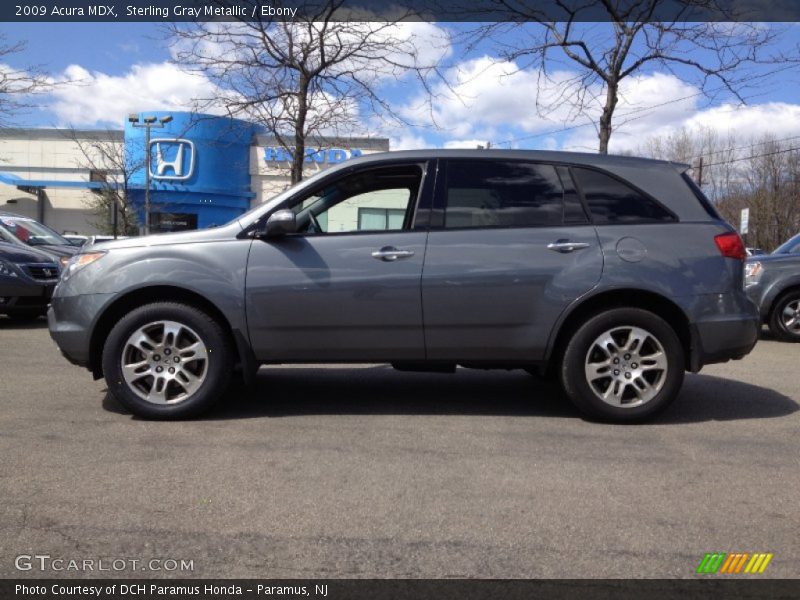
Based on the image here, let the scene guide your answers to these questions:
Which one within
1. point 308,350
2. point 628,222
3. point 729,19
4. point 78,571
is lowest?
point 78,571

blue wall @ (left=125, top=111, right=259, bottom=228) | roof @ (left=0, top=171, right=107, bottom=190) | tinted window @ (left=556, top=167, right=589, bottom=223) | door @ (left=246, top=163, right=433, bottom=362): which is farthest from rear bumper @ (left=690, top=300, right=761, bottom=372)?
roof @ (left=0, top=171, right=107, bottom=190)

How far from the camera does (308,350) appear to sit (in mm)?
4891

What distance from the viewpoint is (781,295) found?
9797 mm

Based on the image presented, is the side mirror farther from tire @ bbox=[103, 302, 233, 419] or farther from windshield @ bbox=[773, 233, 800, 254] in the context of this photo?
windshield @ bbox=[773, 233, 800, 254]

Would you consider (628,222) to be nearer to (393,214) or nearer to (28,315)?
(393,214)

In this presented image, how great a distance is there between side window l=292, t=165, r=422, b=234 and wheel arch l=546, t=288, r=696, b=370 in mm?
1296

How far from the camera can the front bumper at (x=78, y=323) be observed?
4848mm

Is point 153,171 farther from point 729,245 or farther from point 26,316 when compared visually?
point 729,245

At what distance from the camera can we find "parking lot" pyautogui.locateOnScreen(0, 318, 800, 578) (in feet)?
9.73

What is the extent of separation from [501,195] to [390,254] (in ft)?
2.90

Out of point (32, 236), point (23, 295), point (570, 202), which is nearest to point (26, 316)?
point (23, 295)

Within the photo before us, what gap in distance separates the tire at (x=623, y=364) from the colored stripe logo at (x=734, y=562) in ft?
6.31
